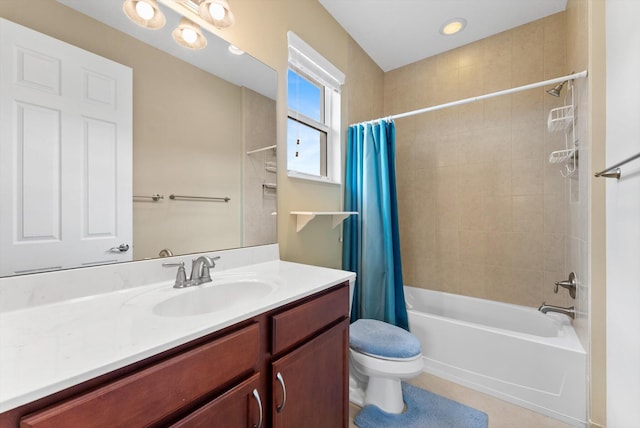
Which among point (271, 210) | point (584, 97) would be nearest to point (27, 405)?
point (271, 210)

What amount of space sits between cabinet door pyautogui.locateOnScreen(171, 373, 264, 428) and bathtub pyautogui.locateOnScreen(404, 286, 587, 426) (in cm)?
148

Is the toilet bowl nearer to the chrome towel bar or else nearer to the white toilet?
the white toilet

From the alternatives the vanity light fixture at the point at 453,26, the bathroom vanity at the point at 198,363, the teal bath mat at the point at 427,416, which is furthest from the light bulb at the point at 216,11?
the teal bath mat at the point at 427,416

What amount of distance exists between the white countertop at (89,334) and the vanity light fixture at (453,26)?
2.27 meters

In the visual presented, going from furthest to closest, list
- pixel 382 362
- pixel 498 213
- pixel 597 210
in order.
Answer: pixel 498 213 < pixel 382 362 < pixel 597 210

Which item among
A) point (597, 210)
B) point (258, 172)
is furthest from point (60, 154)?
point (597, 210)

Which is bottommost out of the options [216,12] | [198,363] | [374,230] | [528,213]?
[198,363]

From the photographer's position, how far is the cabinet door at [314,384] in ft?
2.86

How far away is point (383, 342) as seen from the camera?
57.7 inches

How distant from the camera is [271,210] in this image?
1.53 m
